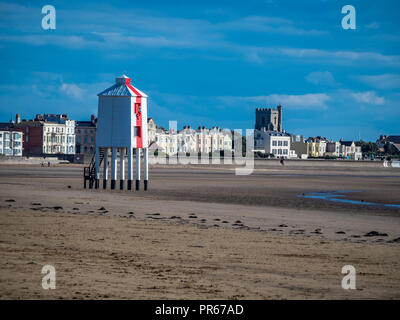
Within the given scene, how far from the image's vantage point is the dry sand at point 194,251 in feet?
33.9

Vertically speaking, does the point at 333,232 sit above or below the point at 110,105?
below

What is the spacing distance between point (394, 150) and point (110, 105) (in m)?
177

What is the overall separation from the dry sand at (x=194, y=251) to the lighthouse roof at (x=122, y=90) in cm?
1073

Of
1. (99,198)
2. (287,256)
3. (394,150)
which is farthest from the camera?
(394,150)

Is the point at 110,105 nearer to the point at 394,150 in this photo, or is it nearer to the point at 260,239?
the point at 260,239

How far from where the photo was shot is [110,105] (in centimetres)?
3616

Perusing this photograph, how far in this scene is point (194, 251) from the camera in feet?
46.9

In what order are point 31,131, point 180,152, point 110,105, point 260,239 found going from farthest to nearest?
point 180,152, point 31,131, point 110,105, point 260,239

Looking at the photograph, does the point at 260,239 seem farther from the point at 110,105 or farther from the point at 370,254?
the point at 110,105

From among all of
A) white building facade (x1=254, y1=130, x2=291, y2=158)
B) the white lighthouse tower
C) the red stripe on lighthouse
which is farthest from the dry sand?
white building facade (x1=254, y1=130, x2=291, y2=158)

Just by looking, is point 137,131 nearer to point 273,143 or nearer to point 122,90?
point 122,90

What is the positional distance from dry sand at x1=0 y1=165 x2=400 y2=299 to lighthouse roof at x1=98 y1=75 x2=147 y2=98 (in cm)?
1073
